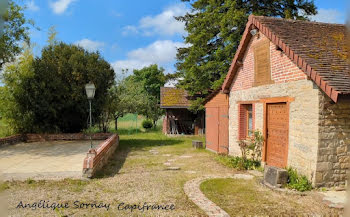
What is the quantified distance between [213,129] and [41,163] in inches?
305

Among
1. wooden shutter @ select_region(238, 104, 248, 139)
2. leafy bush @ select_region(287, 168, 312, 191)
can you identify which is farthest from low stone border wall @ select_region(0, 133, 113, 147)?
leafy bush @ select_region(287, 168, 312, 191)

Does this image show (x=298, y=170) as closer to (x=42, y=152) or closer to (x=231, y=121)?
(x=231, y=121)

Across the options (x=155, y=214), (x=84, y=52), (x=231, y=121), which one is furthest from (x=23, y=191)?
(x=84, y=52)

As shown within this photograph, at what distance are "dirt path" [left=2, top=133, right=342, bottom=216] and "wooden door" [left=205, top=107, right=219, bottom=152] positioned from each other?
2792 mm

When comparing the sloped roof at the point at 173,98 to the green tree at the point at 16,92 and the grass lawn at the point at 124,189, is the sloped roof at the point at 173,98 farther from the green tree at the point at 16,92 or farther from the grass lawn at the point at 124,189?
the grass lawn at the point at 124,189

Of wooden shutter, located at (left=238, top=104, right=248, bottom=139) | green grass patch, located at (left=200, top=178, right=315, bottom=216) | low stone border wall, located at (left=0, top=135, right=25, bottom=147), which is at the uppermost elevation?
wooden shutter, located at (left=238, top=104, right=248, bottom=139)

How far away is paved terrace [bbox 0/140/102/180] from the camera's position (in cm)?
757

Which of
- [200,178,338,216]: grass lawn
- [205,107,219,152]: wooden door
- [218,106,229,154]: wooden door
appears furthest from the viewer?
[205,107,219,152]: wooden door

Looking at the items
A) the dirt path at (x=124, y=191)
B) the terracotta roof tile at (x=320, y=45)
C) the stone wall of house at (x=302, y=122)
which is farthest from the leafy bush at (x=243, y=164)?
the terracotta roof tile at (x=320, y=45)

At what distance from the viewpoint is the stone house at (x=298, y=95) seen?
6.29m

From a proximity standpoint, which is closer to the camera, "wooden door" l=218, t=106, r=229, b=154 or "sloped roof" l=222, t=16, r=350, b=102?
"sloped roof" l=222, t=16, r=350, b=102

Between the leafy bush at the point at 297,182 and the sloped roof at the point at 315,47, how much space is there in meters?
2.25

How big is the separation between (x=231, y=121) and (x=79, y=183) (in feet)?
21.9

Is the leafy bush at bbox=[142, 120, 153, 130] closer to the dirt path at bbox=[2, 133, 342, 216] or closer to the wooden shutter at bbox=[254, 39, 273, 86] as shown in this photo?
the dirt path at bbox=[2, 133, 342, 216]
